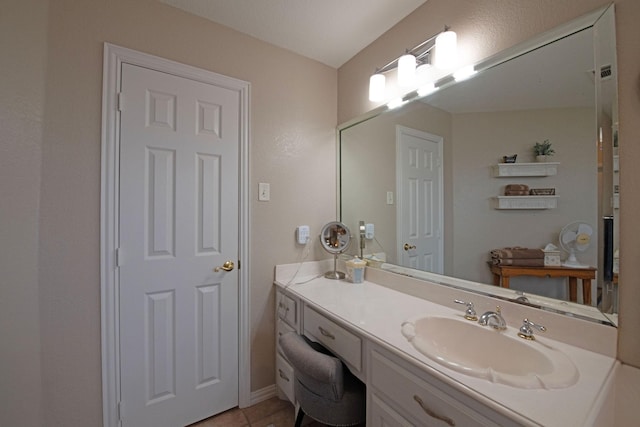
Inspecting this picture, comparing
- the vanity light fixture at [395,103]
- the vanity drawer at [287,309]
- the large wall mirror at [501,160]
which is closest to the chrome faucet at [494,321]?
the large wall mirror at [501,160]

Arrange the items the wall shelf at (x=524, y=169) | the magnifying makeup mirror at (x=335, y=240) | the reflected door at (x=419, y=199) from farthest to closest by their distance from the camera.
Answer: the magnifying makeup mirror at (x=335, y=240) < the reflected door at (x=419, y=199) < the wall shelf at (x=524, y=169)

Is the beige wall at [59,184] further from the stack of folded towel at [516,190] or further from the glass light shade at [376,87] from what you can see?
the stack of folded towel at [516,190]

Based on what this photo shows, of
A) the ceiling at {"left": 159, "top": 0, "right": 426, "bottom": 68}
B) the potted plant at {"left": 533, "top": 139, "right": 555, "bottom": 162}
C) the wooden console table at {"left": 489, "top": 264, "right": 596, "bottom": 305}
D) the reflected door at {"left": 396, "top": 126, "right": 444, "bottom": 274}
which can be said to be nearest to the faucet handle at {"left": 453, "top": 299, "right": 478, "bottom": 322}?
the wooden console table at {"left": 489, "top": 264, "right": 596, "bottom": 305}

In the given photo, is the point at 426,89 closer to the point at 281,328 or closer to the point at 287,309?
the point at 287,309

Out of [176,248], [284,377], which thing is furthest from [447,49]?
[284,377]

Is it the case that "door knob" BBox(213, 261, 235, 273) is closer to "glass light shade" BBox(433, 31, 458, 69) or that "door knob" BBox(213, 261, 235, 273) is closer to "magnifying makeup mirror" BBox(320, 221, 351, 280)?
"magnifying makeup mirror" BBox(320, 221, 351, 280)

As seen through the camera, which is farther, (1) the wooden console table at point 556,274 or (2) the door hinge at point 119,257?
(2) the door hinge at point 119,257

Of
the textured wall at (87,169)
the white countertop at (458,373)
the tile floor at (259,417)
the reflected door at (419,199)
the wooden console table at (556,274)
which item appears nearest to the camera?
the white countertop at (458,373)

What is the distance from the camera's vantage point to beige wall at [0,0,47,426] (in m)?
1.12

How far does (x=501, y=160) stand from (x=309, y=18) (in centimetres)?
132

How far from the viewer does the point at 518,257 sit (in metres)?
1.14

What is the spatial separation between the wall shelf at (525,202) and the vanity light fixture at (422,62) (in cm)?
71

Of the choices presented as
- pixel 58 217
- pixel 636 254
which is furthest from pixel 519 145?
pixel 58 217

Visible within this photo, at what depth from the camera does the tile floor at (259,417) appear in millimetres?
1564
